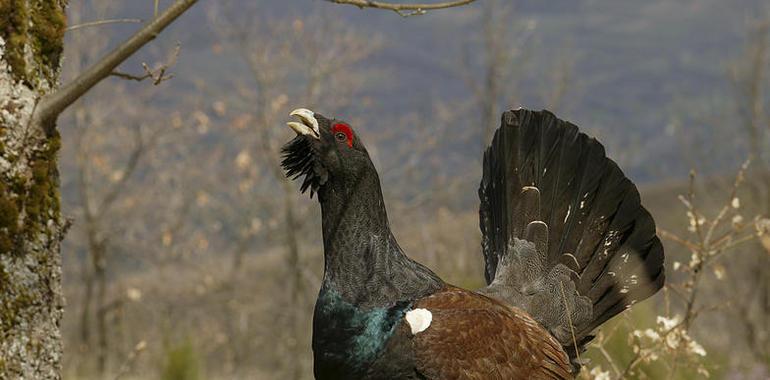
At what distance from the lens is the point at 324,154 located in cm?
331

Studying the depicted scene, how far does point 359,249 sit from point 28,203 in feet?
4.41

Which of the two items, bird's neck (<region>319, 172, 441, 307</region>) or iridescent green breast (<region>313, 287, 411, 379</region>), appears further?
bird's neck (<region>319, 172, 441, 307</region>)

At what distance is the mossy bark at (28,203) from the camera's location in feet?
9.75

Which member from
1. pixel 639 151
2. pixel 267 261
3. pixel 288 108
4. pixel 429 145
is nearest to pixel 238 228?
pixel 288 108

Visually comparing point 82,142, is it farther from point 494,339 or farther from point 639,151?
point 494,339

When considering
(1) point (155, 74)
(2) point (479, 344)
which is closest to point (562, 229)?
(2) point (479, 344)

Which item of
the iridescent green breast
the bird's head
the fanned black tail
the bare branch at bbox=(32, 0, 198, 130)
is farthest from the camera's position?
the fanned black tail

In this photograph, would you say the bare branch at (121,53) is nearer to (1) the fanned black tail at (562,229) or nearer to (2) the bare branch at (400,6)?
(2) the bare branch at (400,6)

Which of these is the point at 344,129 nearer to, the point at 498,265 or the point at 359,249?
the point at 359,249

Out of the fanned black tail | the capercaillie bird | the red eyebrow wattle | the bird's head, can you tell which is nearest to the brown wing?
the capercaillie bird

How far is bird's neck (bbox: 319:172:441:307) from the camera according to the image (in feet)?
10.9

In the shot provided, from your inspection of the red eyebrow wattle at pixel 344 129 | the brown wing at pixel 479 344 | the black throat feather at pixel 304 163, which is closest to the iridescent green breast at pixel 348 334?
the brown wing at pixel 479 344

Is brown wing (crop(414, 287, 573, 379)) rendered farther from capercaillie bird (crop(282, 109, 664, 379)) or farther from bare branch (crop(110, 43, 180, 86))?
bare branch (crop(110, 43, 180, 86))

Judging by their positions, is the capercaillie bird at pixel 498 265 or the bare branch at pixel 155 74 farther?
the capercaillie bird at pixel 498 265
